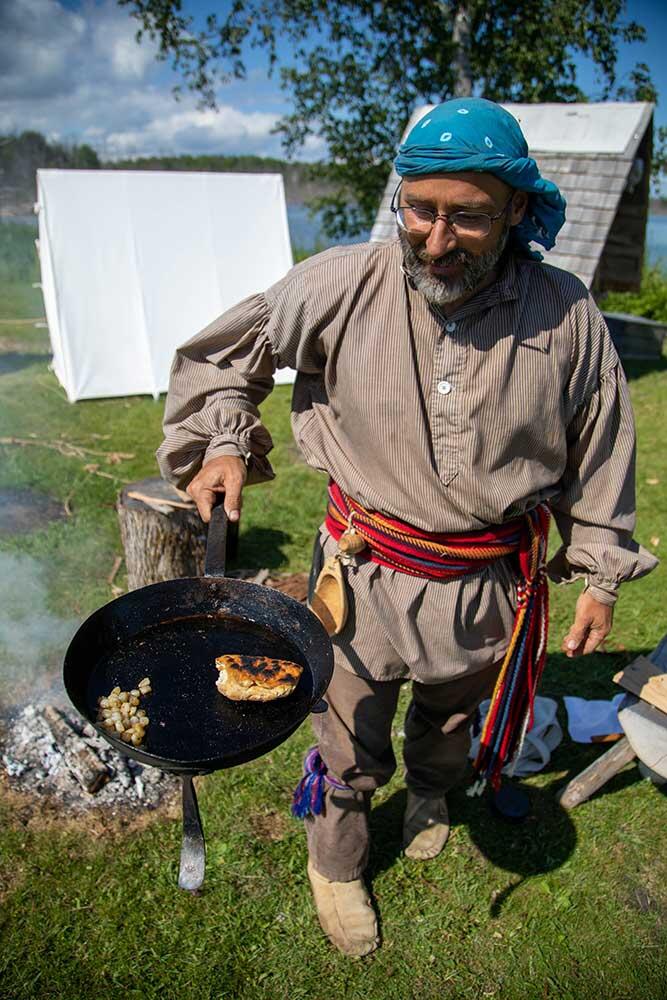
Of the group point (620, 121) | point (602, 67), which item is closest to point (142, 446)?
point (620, 121)

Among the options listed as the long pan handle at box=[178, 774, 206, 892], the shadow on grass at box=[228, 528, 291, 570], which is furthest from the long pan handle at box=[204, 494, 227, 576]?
the shadow on grass at box=[228, 528, 291, 570]

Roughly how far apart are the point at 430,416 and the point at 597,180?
7016 millimetres

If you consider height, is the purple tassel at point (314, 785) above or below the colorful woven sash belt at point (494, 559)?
below

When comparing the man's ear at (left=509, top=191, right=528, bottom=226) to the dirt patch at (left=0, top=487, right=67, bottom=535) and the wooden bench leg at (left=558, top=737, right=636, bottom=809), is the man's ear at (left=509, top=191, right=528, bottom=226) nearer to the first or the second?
the wooden bench leg at (left=558, top=737, right=636, bottom=809)

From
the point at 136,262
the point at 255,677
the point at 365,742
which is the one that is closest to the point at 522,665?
the point at 365,742

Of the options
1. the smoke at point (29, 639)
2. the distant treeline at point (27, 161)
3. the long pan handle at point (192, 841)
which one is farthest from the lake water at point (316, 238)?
the long pan handle at point (192, 841)

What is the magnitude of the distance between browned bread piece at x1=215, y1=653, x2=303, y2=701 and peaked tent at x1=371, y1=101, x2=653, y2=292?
650cm

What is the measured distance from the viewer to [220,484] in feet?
5.69

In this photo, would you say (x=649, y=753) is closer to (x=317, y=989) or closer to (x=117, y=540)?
(x=317, y=989)

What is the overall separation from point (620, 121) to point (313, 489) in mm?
5563

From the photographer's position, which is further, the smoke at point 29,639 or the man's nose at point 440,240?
the smoke at point 29,639

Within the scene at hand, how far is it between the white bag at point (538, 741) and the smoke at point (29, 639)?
71.5 inches

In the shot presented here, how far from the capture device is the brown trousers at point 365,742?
1.96m

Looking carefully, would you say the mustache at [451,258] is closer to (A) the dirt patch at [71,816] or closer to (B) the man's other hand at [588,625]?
(B) the man's other hand at [588,625]
